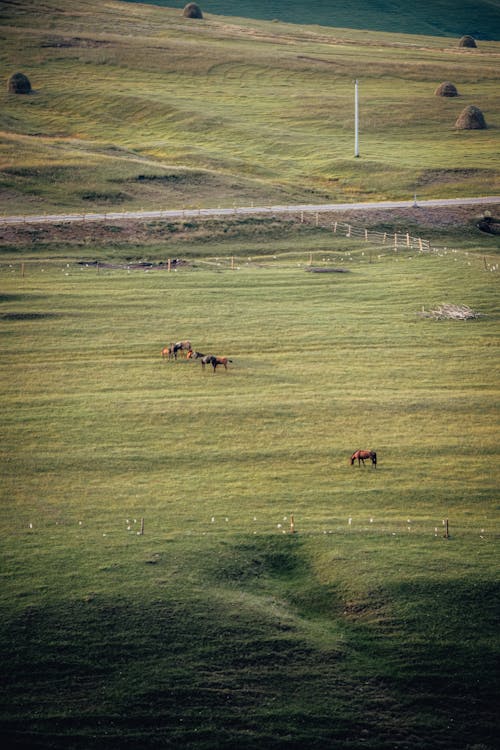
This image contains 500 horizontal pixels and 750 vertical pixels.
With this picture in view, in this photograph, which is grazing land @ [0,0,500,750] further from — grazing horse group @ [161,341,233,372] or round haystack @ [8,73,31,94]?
round haystack @ [8,73,31,94]

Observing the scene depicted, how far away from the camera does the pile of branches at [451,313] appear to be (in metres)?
62.2

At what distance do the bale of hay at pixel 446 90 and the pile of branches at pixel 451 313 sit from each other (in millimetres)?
77773

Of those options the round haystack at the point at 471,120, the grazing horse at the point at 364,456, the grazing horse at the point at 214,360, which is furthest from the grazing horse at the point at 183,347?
the round haystack at the point at 471,120

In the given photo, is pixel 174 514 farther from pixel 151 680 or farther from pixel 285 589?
pixel 151 680

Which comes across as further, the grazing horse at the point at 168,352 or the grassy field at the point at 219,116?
the grassy field at the point at 219,116

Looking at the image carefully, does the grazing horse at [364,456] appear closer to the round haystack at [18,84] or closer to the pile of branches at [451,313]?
the pile of branches at [451,313]

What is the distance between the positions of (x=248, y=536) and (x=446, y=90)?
4302 inches

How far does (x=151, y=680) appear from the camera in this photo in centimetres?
3175

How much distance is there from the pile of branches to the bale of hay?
77.8 metres

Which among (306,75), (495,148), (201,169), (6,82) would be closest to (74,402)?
(201,169)

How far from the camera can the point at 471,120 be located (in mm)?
117062

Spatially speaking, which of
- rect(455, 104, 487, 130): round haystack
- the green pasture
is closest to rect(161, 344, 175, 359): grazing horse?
the green pasture

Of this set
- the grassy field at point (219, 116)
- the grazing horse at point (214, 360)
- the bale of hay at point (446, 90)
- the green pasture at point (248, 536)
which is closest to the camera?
the green pasture at point (248, 536)

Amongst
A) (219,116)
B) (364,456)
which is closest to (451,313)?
(364,456)
